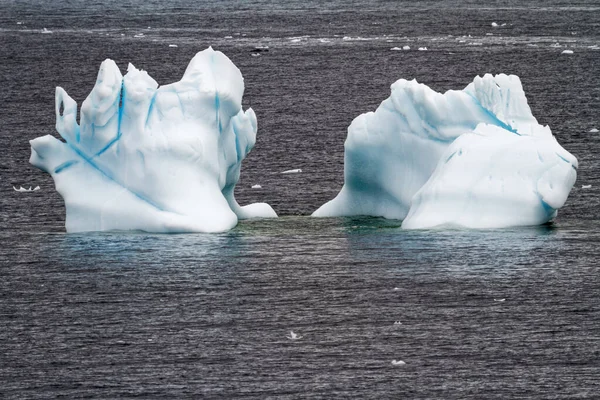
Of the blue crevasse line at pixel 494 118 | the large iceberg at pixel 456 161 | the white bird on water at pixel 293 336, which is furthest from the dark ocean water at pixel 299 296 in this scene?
the blue crevasse line at pixel 494 118

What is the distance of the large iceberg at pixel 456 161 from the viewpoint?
6633mm

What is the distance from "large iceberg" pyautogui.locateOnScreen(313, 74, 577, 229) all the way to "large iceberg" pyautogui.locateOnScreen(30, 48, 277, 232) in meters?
0.81

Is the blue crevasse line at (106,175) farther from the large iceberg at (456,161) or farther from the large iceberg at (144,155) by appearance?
the large iceberg at (456,161)

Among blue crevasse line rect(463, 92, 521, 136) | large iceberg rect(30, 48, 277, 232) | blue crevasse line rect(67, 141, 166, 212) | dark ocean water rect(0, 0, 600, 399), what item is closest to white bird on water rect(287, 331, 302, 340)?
dark ocean water rect(0, 0, 600, 399)

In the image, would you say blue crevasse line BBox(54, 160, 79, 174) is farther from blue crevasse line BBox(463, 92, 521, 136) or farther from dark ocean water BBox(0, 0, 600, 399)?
blue crevasse line BBox(463, 92, 521, 136)

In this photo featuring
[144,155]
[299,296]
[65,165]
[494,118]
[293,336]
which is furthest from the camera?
[494,118]

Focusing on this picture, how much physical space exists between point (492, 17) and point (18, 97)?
7.02m

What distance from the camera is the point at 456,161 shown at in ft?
22.0

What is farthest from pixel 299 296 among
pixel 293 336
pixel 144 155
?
pixel 144 155

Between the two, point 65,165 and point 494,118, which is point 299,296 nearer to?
point 65,165

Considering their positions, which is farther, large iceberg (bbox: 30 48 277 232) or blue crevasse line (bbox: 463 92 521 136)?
blue crevasse line (bbox: 463 92 521 136)

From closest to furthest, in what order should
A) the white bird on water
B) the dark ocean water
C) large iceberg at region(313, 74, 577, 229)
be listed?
the dark ocean water
the white bird on water
large iceberg at region(313, 74, 577, 229)

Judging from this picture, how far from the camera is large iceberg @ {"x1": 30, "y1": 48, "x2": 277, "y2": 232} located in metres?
6.68

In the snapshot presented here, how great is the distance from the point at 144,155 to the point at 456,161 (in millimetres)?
1541
